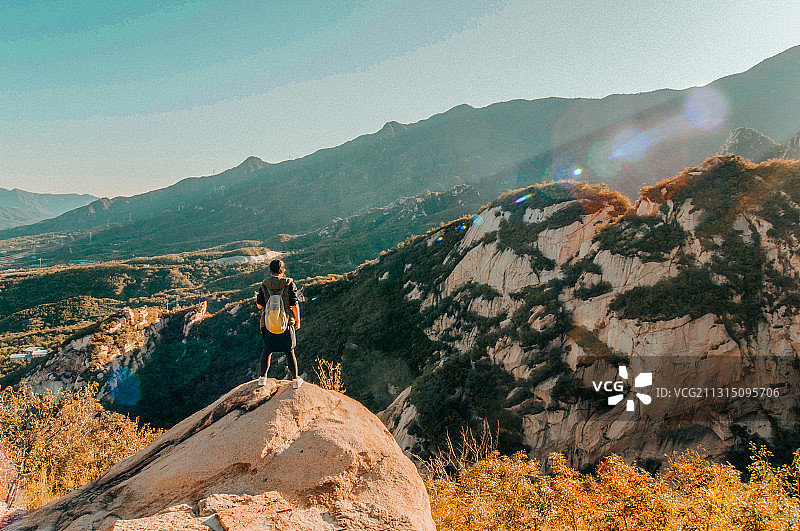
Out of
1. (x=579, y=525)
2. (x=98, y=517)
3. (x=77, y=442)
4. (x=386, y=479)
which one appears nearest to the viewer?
(x=98, y=517)

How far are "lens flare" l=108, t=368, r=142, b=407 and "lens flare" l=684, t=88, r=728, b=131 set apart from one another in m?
170

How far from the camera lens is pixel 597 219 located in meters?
30.7

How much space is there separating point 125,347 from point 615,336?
67.2 metres

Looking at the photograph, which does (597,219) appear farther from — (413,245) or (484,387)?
(413,245)

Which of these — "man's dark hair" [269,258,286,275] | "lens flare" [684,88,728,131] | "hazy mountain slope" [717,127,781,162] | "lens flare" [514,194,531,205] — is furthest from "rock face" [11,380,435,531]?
"lens flare" [684,88,728,131]

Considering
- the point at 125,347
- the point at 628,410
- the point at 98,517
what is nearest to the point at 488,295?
the point at 628,410

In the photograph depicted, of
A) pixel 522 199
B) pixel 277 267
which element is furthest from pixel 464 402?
pixel 522 199

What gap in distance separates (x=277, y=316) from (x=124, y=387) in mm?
61679

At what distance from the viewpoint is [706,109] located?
14062 centimetres

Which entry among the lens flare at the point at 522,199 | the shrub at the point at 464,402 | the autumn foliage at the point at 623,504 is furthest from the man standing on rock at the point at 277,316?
the lens flare at the point at 522,199

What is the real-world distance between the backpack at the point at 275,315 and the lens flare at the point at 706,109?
16167cm

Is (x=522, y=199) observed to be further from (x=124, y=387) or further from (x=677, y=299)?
(x=124, y=387)

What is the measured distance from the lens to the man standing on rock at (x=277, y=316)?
23.9 ft

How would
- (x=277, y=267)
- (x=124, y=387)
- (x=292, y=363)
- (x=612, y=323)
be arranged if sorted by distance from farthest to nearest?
(x=124, y=387) < (x=612, y=323) < (x=292, y=363) < (x=277, y=267)
